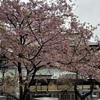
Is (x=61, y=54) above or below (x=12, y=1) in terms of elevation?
below

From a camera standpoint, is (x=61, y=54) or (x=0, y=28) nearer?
(x=0, y=28)

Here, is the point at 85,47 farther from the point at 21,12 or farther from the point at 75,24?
the point at 21,12

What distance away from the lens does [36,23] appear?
6.29 metres

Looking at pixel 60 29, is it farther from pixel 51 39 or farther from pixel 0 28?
pixel 0 28

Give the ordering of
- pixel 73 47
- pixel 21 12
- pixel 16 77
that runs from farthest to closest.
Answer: pixel 73 47
pixel 16 77
pixel 21 12

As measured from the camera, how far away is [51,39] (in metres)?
6.25

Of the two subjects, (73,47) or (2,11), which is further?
(73,47)

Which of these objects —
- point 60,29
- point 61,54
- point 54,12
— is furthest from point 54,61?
point 54,12

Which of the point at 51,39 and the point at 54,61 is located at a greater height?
the point at 51,39

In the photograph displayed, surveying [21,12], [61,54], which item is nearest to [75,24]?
[61,54]

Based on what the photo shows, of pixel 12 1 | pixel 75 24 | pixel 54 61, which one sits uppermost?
pixel 12 1

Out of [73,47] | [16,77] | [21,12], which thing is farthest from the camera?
[73,47]

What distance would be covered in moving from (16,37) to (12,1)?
104cm

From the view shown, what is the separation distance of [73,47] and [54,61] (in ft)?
7.29
